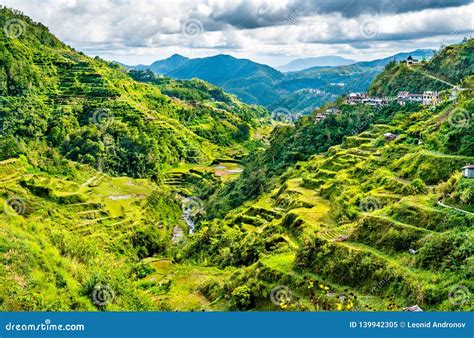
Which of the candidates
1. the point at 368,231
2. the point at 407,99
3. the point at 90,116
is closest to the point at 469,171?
the point at 368,231

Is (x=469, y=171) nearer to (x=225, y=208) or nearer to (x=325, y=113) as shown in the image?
(x=225, y=208)

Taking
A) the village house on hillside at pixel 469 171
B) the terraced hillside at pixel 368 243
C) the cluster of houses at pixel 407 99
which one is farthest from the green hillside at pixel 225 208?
the cluster of houses at pixel 407 99

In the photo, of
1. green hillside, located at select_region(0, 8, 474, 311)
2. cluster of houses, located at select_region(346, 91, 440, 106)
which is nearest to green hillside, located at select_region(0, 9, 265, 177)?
green hillside, located at select_region(0, 8, 474, 311)

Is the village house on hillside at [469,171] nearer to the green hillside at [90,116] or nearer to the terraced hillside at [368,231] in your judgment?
the terraced hillside at [368,231]

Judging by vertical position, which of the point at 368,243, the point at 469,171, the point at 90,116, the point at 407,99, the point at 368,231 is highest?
the point at 407,99

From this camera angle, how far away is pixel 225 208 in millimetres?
52062

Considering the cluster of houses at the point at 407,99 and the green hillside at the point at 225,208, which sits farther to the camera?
the cluster of houses at the point at 407,99

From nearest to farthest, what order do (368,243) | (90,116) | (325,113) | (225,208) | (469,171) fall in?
(368,243) → (469,171) → (225,208) → (325,113) → (90,116)

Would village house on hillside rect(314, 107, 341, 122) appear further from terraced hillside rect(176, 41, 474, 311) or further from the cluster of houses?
terraced hillside rect(176, 41, 474, 311)

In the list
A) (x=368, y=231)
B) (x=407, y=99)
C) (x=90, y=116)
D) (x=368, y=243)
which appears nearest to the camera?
(x=368, y=243)

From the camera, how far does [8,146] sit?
5706 cm

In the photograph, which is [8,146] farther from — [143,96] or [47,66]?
[143,96]

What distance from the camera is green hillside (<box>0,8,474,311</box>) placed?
1881cm

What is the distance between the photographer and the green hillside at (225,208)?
1881cm
